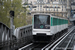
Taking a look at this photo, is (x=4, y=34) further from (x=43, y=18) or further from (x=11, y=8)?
(x=11, y=8)

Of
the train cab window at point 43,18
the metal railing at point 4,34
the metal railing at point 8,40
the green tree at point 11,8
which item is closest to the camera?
the metal railing at point 4,34

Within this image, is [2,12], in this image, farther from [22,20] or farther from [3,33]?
[3,33]

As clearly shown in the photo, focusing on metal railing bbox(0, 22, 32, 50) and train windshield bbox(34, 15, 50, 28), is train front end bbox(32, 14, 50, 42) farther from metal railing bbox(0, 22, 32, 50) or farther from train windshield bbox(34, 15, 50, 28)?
metal railing bbox(0, 22, 32, 50)

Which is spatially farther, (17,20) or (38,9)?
(38,9)

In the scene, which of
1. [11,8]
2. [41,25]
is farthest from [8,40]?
[11,8]

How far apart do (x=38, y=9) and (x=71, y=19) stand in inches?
881

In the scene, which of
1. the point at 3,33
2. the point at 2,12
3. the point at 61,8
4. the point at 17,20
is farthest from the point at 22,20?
the point at 61,8

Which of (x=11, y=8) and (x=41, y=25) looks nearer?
(x=41, y=25)

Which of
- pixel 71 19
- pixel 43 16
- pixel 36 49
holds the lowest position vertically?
pixel 71 19

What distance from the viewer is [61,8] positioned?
170 metres

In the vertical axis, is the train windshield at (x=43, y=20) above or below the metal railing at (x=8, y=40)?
above

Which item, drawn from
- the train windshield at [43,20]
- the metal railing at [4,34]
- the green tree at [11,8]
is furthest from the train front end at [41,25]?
the green tree at [11,8]

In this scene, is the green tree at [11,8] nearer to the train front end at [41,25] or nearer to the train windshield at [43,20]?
the train front end at [41,25]

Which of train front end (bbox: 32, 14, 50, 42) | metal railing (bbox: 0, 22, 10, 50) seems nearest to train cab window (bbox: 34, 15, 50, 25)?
train front end (bbox: 32, 14, 50, 42)
